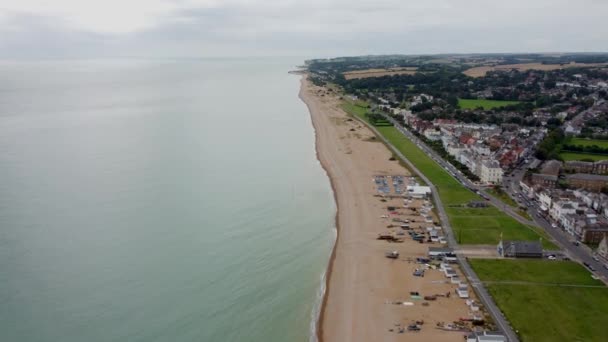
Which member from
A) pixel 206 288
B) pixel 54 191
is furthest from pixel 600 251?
pixel 54 191

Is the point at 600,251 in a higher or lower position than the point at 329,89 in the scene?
lower

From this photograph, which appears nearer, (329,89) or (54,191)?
(54,191)

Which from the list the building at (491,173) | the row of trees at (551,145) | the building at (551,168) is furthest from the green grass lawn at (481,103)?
the building at (491,173)

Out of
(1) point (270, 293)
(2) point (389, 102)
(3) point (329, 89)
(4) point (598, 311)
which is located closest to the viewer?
(4) point (598, 311)

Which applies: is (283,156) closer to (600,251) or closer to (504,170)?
(504,170)

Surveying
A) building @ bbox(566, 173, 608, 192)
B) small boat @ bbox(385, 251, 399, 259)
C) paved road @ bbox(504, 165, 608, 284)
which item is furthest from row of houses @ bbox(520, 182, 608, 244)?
small boat @ bbox(385, 251, 399, 259)

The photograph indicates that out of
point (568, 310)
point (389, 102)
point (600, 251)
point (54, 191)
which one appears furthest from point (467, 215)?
point (389, 102)

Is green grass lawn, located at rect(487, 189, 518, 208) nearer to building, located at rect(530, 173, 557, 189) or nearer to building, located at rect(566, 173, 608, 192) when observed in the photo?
building, located at rect(530, 173, 557, 189)

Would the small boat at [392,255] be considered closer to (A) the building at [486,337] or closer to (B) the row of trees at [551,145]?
(A) the building at [486,337]

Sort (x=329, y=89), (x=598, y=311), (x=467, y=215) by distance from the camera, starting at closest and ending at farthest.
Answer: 1. (x=598, y=311)
2. (x=467, y=215)
3. (x=329, y=89)
